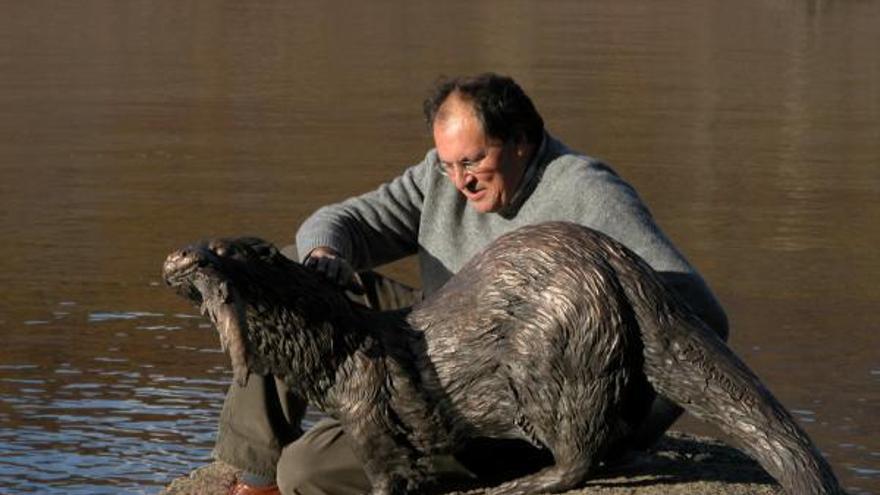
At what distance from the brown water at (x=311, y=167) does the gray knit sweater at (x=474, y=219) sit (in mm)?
1451

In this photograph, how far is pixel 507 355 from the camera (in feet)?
16.9

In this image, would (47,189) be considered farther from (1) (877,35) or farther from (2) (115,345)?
(1) (877,35)

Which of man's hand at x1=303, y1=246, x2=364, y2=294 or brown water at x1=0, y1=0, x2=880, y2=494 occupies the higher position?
man's hand at x1=303, y1=246, x2=364, y2=294

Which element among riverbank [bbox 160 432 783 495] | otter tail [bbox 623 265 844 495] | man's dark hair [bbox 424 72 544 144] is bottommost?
riverbank [bbox 160 432 783 495]

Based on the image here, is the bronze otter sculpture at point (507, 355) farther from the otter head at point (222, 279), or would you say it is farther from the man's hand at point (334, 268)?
the man's hand at point (334, 268)

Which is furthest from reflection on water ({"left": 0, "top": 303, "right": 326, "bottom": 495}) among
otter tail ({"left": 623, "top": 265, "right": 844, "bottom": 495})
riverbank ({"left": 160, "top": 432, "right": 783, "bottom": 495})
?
otter tail ({"left": 623, "top": 265, "right": 844, "bottom": 495})

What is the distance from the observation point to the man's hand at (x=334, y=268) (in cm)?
541

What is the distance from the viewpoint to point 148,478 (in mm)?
6957

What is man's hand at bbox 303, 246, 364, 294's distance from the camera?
5.41m

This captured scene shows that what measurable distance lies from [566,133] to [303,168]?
2682 millimetres

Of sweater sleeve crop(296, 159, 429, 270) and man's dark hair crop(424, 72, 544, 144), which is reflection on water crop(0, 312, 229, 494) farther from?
man's dark hair crop(424, 72, 544, 144)

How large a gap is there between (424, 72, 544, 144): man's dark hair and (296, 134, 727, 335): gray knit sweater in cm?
16

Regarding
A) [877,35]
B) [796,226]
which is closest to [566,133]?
[796,226]

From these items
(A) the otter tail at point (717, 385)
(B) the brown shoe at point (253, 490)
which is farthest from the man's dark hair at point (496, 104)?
(B) the brown shoe at point (253, 490)
